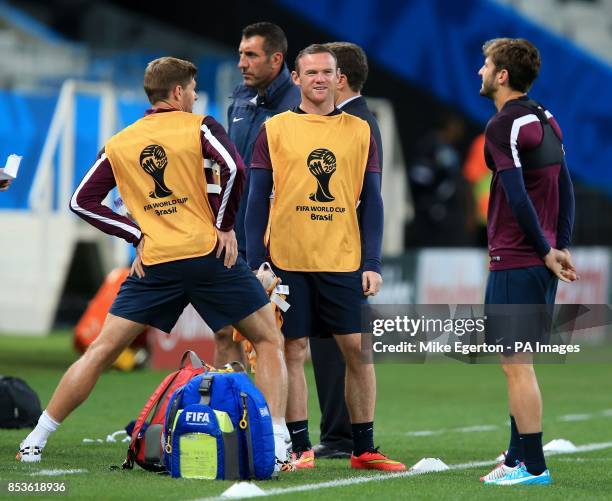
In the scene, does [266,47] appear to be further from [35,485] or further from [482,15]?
[482,15]

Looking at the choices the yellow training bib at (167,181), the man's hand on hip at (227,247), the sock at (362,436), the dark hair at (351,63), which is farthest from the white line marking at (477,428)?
the yellow training bib at (167,181)

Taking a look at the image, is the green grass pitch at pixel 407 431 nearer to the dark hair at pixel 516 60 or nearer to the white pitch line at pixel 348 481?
the white pitch line at pixel 348 481

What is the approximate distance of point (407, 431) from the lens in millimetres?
9938

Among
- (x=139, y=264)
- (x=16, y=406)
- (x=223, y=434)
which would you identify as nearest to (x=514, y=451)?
(x=223, y=434)

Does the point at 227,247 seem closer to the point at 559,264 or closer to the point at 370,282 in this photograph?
the point at 370,282

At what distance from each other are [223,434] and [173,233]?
3.46 ft

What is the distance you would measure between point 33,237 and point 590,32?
1225 centimetres

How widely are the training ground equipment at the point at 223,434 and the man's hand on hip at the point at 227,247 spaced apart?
61 cm

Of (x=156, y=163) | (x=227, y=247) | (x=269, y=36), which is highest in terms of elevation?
(x=269, y=36)

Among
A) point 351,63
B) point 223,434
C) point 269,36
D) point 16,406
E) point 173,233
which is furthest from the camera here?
point 16,406

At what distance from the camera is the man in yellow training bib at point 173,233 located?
7.15m

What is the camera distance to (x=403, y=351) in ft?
25.4

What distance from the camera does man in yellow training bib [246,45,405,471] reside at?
24.5 ft

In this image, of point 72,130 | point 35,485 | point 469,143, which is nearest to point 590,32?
point 469,143
